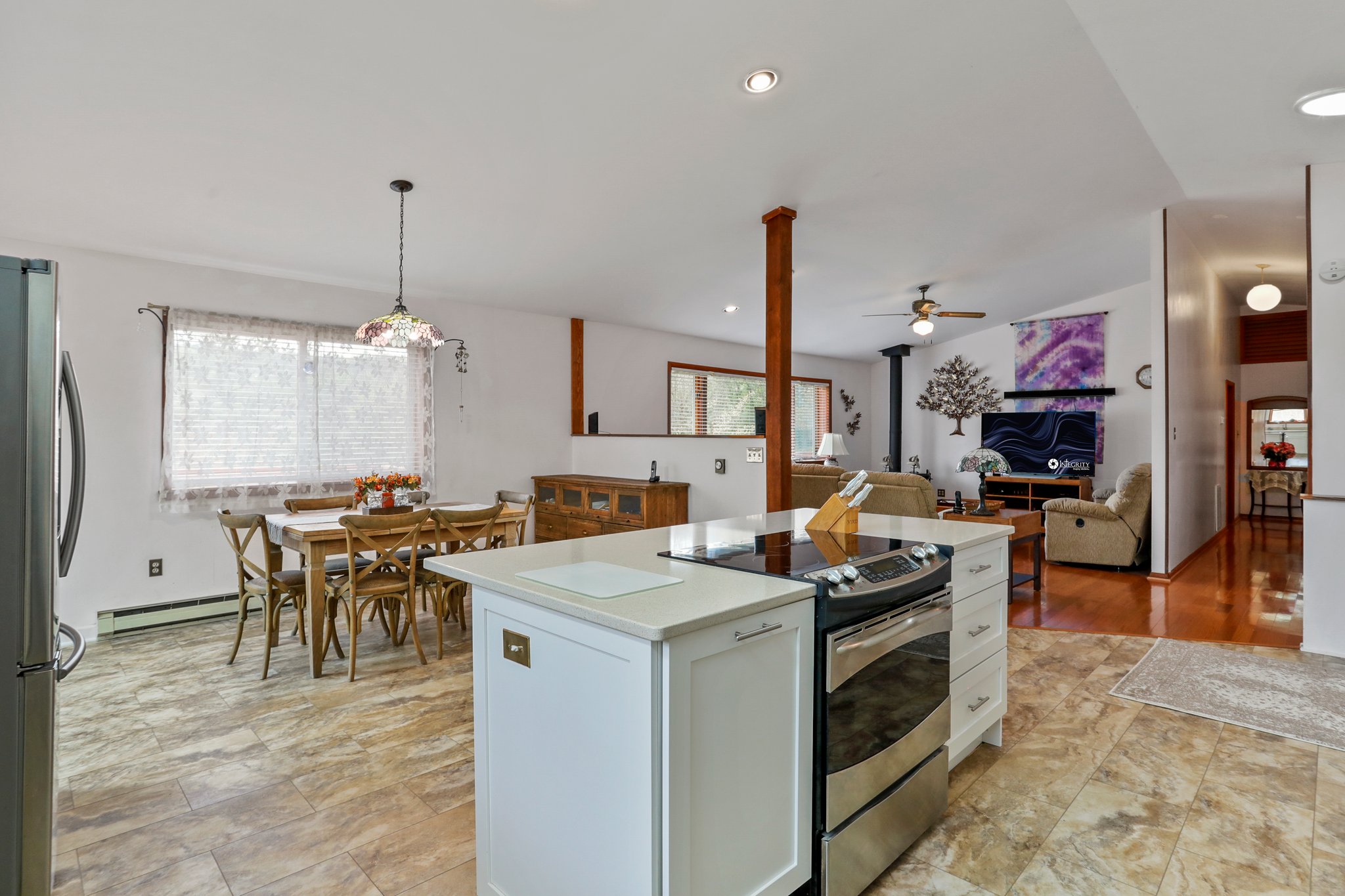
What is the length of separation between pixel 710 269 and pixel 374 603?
11.4 ft

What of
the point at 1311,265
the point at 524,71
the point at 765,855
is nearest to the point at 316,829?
the point at 765,855

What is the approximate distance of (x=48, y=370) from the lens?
1.37 metres

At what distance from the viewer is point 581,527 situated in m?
5.61

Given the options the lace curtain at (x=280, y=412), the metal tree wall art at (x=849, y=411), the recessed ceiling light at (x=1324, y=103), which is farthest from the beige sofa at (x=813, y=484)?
the metal tree wall art at (x=849, y=411)

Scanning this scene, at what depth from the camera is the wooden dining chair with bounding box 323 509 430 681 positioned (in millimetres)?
3242

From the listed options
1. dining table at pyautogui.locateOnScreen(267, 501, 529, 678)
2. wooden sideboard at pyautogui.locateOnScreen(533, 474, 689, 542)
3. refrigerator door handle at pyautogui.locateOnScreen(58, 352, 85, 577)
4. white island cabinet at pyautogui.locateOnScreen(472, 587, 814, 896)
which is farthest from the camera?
wooden sideboard at pyautogui.locateOnScreen(533, 474, 689, 542)

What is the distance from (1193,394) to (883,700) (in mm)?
6079

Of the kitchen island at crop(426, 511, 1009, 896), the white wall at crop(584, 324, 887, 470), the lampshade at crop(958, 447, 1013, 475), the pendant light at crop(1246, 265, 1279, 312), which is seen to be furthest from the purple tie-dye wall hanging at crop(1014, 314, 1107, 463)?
the kitchen island at crop(426, 511, 1009, 896)

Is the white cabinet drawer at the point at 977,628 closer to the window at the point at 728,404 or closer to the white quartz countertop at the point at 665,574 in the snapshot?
the white quartz countertop at the point at 665,574

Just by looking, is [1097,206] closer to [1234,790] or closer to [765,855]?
[1234,790]

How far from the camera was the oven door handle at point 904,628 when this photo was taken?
1.62 metres

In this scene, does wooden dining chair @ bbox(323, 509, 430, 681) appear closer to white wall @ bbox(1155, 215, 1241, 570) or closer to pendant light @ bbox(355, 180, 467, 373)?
pendant light @ bbox(355, 180, 467, 373)

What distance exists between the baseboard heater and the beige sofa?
4.41 metres

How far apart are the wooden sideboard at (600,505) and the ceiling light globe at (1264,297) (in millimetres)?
5265
